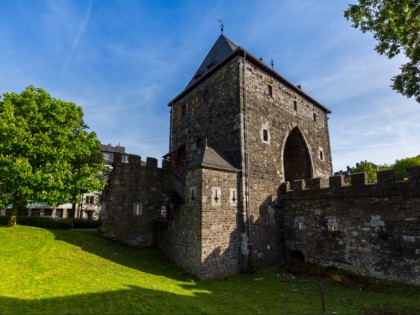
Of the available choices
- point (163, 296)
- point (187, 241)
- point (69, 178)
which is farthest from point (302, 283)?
point (69, 178)

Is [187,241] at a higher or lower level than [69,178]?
lower

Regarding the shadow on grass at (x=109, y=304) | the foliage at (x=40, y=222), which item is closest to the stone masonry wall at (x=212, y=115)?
the shadow on grass at (x=109, y=304)

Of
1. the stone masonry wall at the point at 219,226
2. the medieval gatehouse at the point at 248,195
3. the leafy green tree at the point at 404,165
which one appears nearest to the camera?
the medieval gatehouse at the point at 248,195

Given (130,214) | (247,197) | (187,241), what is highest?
(247,197)

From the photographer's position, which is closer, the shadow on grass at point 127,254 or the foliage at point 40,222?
the shadow on grass at point 127,254

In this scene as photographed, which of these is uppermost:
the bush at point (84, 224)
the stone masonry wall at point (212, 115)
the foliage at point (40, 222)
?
the stone masonry wall at point (212, 115)

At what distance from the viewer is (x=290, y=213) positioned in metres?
15.3

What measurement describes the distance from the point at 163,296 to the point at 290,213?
9948 mm

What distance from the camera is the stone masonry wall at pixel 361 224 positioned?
33.9ft

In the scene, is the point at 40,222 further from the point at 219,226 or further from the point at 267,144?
the point at 267,144

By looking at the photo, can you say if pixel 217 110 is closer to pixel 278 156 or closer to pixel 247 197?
pixel 278 156

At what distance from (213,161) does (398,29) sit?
8.82 metres

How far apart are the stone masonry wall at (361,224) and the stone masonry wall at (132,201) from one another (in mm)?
9117

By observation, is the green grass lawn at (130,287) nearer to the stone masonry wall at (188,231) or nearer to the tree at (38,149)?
the stone masonry wall at (188,231)
